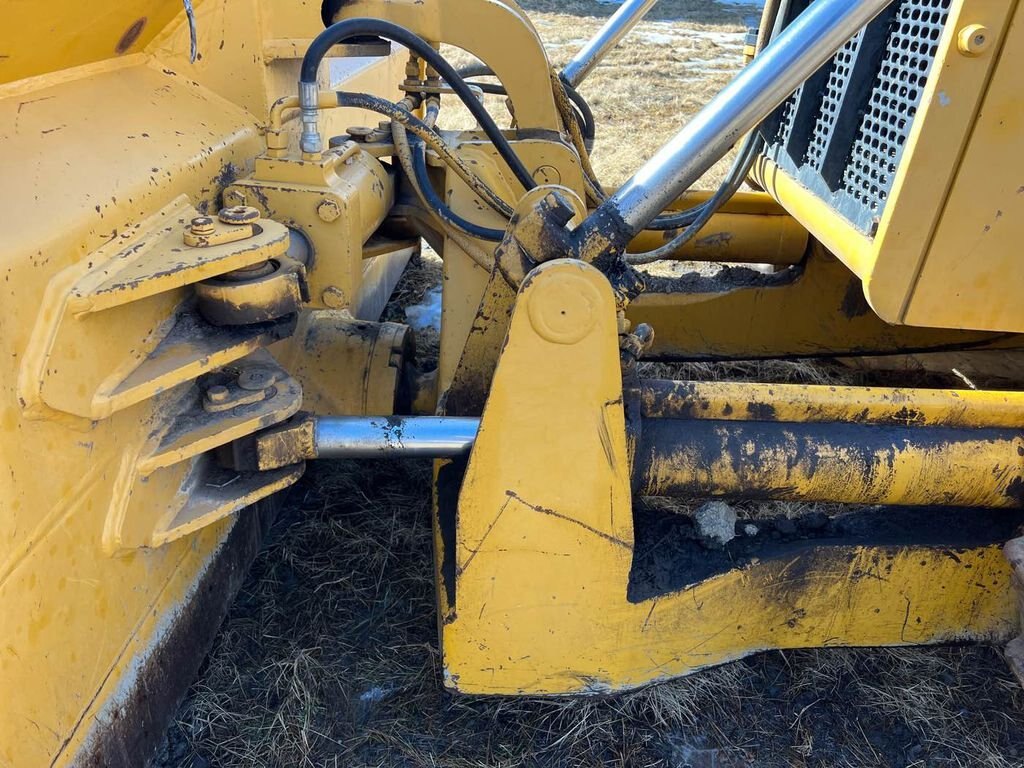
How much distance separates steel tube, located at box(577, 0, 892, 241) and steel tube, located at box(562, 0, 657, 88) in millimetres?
1442

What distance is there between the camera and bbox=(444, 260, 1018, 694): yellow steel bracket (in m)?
1.52

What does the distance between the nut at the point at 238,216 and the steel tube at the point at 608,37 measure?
1.61 meters

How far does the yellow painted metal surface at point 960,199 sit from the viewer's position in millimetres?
1479

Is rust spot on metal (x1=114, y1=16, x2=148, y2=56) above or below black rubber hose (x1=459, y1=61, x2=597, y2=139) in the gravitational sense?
above

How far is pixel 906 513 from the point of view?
1987 millimetres

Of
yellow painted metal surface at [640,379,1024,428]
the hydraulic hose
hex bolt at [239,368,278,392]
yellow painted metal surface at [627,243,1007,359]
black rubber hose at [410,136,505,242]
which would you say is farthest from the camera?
yellow painted metal surface at [627,243,1007,359]

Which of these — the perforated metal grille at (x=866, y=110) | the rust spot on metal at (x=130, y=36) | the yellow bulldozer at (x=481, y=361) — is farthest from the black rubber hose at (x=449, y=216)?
the perforated metal grille at (x=866, y=110)

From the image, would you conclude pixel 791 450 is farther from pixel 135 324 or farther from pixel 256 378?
pixel 135 324

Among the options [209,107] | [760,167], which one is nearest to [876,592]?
[760,167]

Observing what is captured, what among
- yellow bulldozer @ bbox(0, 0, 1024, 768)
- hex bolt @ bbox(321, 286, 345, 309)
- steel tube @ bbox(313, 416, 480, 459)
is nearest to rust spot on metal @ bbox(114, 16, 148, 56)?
yellow bulldozer @ bbox(0, 0, 1024, 768)

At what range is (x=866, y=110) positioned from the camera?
1.91 m

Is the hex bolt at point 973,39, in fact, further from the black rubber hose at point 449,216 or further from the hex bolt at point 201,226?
the hex bolt at point 201,226

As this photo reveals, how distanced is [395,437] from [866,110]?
4.18 ft

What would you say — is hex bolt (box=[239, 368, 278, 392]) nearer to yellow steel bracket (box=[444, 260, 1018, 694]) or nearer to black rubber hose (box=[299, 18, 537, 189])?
yellow steel bracket (box=[444, 260, 1018, 694])
